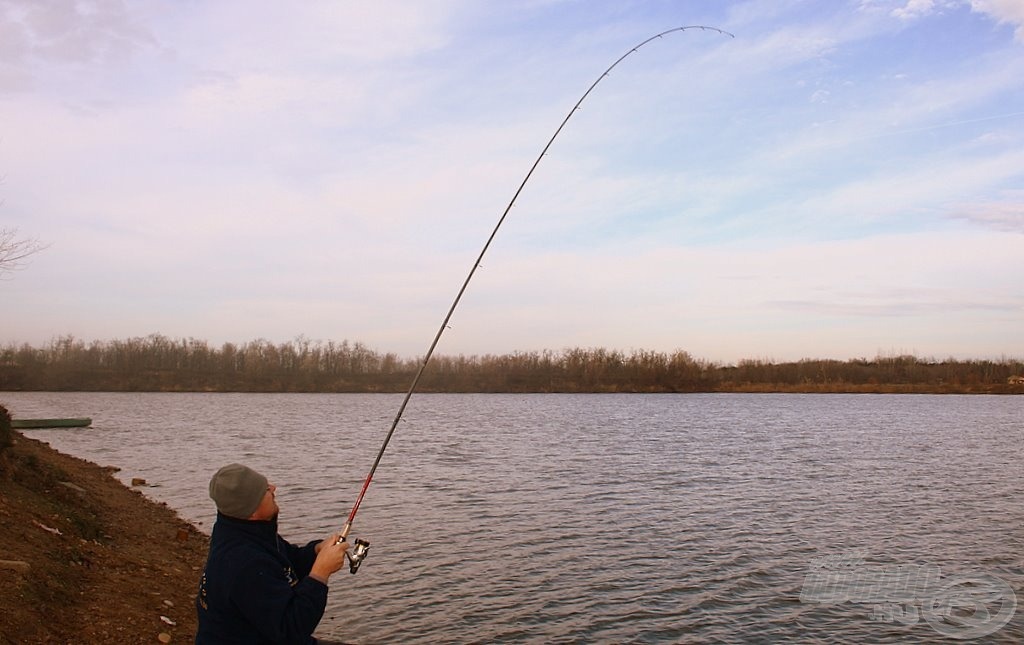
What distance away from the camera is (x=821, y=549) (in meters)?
14.7

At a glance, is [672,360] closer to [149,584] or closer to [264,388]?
[264,388]

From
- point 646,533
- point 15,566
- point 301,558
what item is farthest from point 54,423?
point 301,558

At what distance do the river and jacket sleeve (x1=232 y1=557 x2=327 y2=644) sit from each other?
6477mm

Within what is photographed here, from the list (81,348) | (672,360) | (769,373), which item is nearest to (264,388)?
(81,348)

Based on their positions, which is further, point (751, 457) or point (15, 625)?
point (751, 457)

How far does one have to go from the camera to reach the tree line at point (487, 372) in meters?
122

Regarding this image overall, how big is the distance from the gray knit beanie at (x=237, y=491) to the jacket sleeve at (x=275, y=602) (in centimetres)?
24

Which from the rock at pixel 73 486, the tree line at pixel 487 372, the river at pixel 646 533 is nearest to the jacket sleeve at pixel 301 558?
the river at pixel 646 533

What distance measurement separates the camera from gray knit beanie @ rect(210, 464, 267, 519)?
3621mm

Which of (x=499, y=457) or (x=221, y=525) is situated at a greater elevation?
(x=221, y=525)

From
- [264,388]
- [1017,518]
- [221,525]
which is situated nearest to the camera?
[221,525]

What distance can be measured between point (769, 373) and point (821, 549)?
12568 cm

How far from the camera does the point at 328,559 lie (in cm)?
391

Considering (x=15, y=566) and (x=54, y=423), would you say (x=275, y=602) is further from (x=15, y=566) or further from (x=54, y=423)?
(x=54, y=423)
